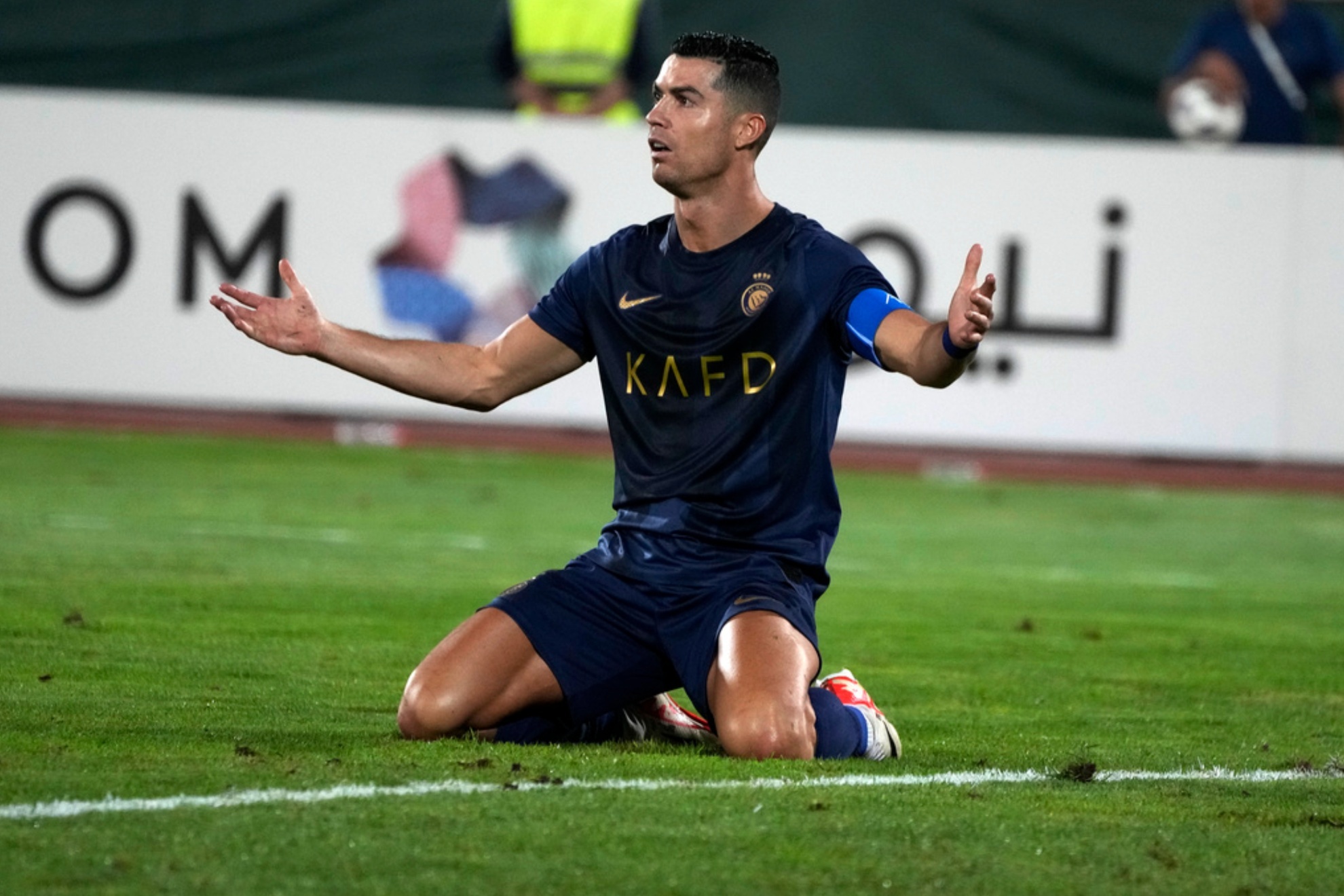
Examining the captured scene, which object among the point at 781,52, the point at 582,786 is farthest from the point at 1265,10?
the point at 582,786

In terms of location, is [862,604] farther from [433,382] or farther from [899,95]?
[899,95]

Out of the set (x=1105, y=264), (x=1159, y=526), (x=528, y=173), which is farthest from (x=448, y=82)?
(x=1159, y=526)

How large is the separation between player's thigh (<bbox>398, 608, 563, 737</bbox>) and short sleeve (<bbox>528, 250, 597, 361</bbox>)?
82 cm

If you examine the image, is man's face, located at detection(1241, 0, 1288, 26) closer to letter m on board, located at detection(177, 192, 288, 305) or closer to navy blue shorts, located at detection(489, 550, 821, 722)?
letter m on board, located at detection(177, 192, 288, 305)

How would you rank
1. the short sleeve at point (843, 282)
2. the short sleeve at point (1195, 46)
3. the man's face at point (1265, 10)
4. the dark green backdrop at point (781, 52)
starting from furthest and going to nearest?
1. the dark green backdrop at point (781, 52)
2. the short sleeve at point (1195, 46)
3. the man's face at point (1265, 10)
4. the short sleeve at point (843, 282)

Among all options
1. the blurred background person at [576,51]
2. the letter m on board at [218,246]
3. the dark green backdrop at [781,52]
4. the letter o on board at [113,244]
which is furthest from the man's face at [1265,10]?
the letter o on board at [113,244]

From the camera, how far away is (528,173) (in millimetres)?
13102

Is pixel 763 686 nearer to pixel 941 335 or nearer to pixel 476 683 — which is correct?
pixel 476 683

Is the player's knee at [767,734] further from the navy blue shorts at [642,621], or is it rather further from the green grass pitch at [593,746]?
the navy blue shorts at [642,621]

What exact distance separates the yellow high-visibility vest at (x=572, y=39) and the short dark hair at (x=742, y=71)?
30.1 feet

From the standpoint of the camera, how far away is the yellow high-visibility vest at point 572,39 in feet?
47.3

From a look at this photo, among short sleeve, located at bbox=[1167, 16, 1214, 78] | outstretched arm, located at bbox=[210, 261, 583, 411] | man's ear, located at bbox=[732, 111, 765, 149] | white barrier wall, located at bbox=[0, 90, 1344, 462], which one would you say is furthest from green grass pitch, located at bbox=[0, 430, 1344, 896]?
short sleeve, located at bbox=[1167, 16, 1214, 78]

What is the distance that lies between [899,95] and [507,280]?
3.98 m

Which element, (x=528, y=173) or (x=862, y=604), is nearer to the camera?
(x=862, y=604)
